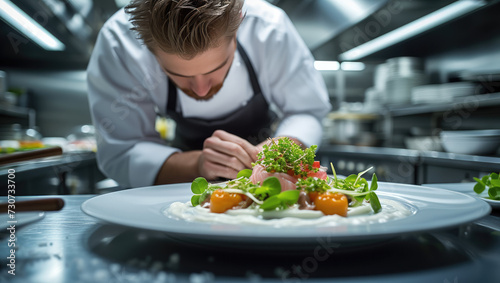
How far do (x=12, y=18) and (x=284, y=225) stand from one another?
337cm

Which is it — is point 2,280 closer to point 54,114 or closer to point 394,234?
point 394,234

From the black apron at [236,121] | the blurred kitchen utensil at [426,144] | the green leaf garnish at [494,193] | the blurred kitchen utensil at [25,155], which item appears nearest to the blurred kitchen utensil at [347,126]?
the blurred kitchen utensil at [426,144]

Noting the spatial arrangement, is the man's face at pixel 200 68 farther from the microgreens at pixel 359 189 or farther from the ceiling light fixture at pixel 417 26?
the ceiling light fixture at pixel 417 26

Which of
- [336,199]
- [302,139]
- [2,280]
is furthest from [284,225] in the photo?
[302,139]

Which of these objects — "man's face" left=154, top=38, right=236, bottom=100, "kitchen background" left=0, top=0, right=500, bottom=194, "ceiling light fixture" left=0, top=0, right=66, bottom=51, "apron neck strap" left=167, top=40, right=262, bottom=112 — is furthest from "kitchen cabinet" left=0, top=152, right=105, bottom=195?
"ceiling light fixture" left=0, top=0, right=66, bottom=51

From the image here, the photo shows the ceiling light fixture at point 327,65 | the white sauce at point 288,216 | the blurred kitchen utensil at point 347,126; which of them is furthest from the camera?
the ceiling light fixture at point 327,65

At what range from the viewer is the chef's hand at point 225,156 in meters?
1.36

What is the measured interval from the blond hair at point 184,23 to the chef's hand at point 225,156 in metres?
0.37

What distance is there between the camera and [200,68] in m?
1.25

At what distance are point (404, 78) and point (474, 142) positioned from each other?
1.35 meters

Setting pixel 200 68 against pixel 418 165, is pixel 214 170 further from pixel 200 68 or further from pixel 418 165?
pixel 418 165

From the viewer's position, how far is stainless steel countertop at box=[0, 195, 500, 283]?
0.41m

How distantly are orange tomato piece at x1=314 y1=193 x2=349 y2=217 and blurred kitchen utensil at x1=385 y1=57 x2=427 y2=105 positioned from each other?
9.99 ft

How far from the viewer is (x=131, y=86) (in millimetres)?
1728
